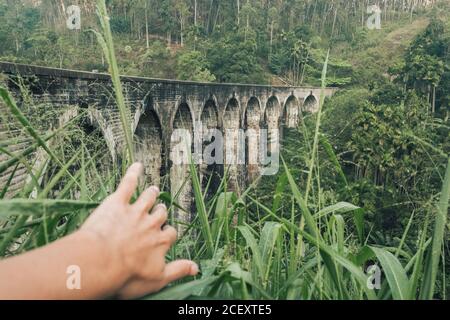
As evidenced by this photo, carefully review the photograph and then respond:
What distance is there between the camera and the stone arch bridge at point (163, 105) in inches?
184

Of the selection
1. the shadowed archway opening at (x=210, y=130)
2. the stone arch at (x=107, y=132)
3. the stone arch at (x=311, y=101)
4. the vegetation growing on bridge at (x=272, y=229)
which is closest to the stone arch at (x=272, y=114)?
the stone arch at (x=311, y=101)

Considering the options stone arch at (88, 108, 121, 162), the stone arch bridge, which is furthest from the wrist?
stone arch at (88, 108, 121, 162)

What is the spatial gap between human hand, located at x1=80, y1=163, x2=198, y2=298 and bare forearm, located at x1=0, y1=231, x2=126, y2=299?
0.4 inches

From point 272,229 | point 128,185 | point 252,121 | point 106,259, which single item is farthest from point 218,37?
point 106,259

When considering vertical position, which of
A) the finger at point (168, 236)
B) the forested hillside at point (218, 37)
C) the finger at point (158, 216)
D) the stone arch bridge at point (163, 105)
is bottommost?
the stone arch bridge at point (163, 105)

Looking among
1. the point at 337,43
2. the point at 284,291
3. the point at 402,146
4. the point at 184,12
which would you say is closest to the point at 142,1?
the point at 184,12

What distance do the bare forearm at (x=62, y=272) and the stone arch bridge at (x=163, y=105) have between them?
54 centimetres

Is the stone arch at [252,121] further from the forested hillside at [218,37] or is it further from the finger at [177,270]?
the finger at [177,270]

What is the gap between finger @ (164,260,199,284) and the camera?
28.0 inches

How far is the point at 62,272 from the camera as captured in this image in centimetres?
60

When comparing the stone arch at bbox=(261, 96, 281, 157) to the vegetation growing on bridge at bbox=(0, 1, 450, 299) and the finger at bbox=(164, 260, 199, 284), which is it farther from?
the finger at bbox=(164, 260, 199, 284)

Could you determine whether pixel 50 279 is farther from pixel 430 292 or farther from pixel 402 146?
pixel 402 146

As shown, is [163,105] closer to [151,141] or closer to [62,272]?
[151,141]

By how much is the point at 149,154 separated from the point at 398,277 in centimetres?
1011
